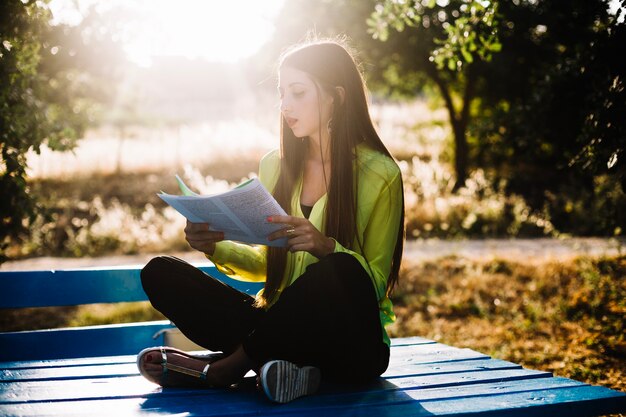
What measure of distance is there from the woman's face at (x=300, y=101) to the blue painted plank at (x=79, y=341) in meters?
1.39

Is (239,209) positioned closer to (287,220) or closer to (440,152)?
(287,220)

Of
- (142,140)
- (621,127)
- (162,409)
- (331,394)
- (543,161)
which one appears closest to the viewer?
(162,409)

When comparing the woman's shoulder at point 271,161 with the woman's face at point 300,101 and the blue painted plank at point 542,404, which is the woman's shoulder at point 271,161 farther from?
the blue painted plank at point 542,404

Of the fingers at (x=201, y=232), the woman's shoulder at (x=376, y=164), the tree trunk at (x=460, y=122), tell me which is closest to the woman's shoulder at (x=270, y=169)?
the woman's shoulder at (x=376, y=164)

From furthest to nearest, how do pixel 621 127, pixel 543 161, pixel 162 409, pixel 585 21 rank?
pixel 543 161 → pixel 585 21 → pixel 621 127 → pixel 162 409

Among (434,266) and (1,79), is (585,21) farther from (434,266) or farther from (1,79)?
(434,266)

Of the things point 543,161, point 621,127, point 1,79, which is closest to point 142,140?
point 543,161

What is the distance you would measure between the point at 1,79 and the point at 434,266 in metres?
5.09

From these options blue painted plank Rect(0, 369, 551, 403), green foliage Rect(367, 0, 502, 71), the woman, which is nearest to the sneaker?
the woman

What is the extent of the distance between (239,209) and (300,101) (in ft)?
2.47

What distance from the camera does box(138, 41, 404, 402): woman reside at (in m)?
2.54

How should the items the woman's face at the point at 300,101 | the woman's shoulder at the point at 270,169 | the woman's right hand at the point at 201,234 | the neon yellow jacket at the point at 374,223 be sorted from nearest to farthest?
the woman's right hand at the point at 201,234 → the neon yellow jacket at the point at 374,223 → the woman's face at the point at 300,101 → the woman's shoulder at the point at 270,169

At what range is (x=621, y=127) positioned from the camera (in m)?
3.33

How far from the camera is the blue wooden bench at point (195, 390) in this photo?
234 centimetres
